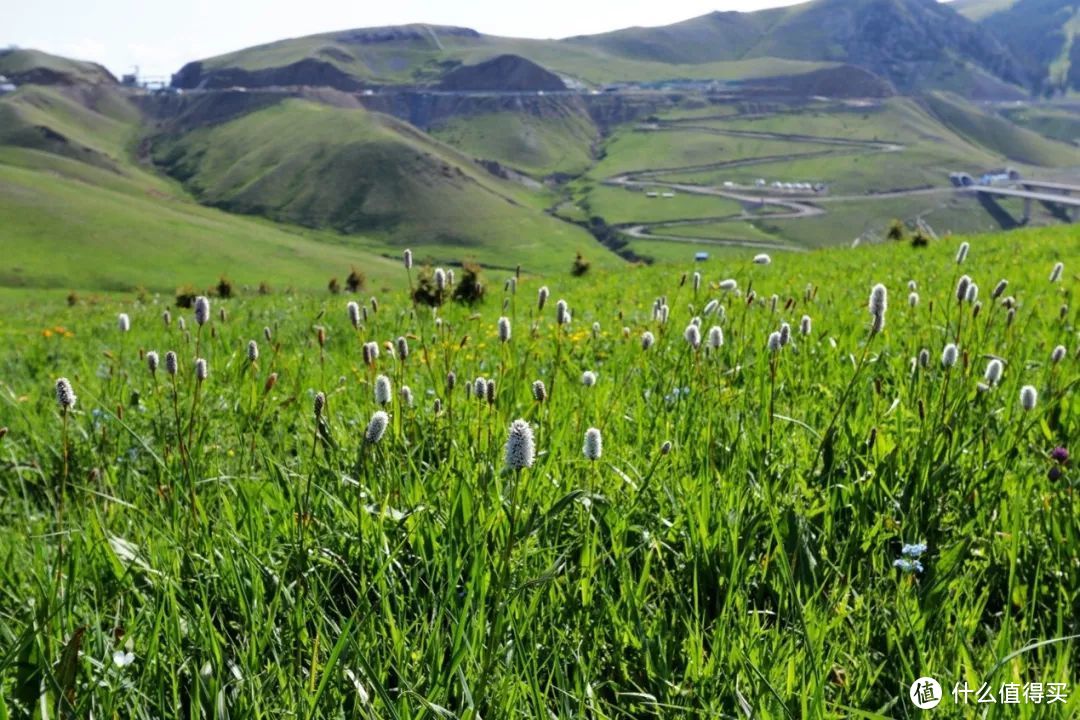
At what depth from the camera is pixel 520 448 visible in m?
2.21

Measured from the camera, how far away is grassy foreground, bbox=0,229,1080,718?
7.82 ft

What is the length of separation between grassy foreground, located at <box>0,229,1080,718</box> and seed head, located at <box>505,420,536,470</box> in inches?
4.5

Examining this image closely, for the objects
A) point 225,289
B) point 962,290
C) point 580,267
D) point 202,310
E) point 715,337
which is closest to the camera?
point 202,310

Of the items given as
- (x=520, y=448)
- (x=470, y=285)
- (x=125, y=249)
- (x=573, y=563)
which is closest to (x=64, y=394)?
(x=520, y=448)

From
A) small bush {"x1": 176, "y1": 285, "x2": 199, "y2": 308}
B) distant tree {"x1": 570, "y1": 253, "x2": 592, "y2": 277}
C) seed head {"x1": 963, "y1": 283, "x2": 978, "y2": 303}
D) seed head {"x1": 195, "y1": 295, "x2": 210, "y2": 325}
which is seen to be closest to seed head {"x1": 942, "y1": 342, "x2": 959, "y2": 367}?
seed head {"x1": 963, "y1": 283, "x2": 978, "y2": 303}

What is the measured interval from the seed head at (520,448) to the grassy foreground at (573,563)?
113mm

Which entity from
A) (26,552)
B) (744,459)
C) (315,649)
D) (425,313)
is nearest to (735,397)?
(744,459)

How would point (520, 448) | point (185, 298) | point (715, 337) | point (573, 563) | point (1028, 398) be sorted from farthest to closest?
point (185, 298)
point (715, 337)
point (1028, 398)
point (573, 563)
point (520, 448)

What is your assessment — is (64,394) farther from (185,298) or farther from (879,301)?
(185,298)

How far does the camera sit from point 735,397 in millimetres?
4918

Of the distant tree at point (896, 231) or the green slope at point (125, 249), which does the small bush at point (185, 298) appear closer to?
the distant tree at point (896, 231)

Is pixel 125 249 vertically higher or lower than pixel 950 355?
lower

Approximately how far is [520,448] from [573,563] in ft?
3.91

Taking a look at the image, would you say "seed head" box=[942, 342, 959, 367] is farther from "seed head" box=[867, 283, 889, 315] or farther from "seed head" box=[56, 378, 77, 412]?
"seed head" box=[56, 378, 77, 412]
